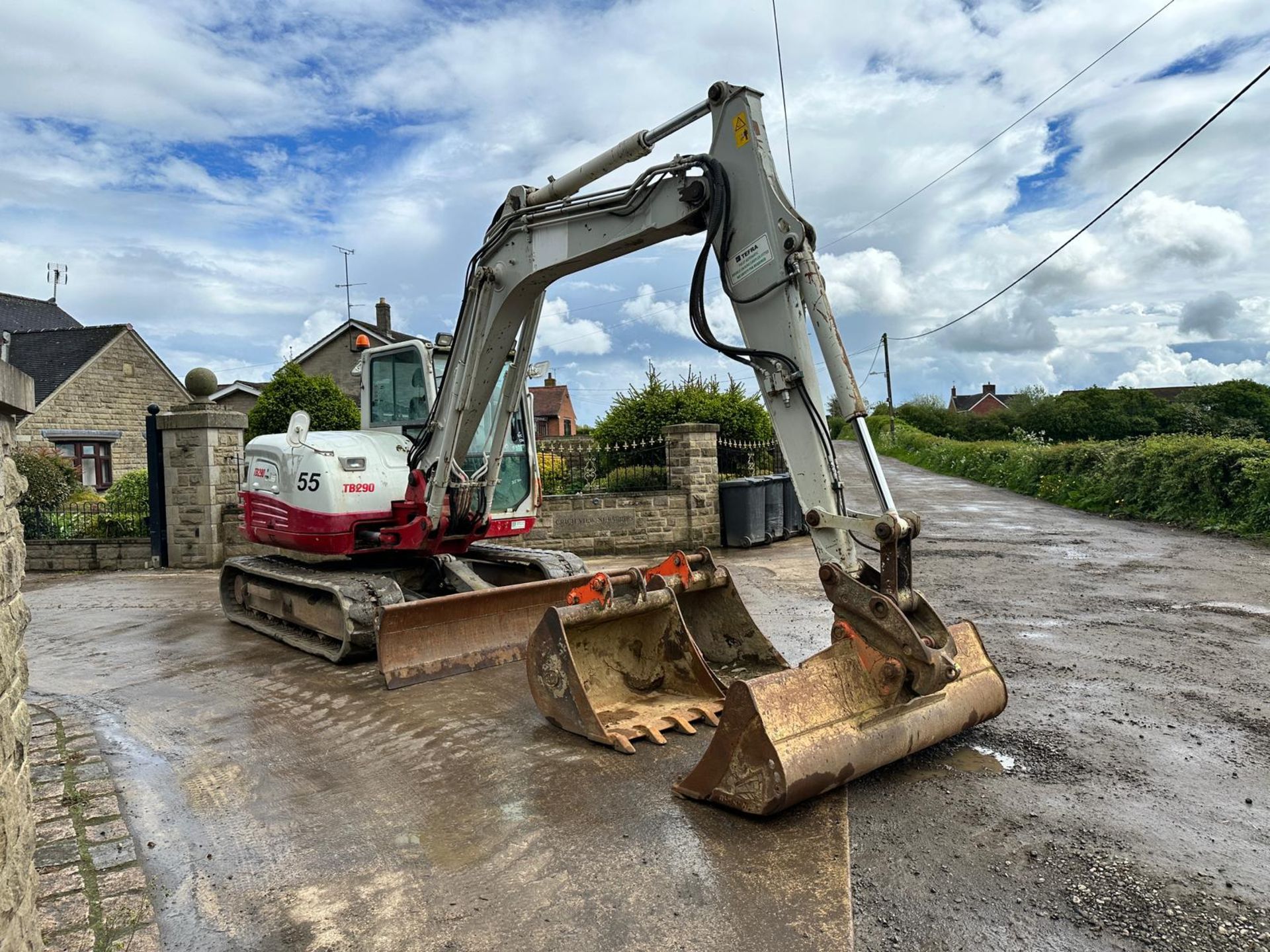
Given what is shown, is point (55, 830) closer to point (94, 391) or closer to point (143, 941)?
point (143, 941)

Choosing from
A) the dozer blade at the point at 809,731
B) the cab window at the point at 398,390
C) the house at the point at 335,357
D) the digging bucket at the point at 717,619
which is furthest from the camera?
the house at the point at 335,357

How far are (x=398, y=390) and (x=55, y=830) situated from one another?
4.53 metres

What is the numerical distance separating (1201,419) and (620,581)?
4642 cm

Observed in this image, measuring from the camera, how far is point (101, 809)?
13.4ft

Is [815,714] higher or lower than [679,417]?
lower

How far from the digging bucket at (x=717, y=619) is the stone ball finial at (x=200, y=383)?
32.5 feet

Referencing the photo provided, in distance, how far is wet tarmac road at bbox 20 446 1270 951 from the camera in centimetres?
300

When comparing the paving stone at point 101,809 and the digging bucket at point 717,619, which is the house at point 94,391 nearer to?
the paving stone at point 101,809

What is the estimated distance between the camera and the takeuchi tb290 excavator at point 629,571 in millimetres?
3801

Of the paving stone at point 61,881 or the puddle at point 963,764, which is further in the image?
the puddle at point 963,764

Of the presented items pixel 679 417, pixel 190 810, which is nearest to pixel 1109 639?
pixel 190 810

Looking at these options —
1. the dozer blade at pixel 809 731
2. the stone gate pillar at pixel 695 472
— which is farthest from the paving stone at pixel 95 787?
the stone gate pillar at pixel 695 472

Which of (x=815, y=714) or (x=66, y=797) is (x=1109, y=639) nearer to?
(x=815, y=714)

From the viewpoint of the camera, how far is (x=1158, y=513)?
14883mm
